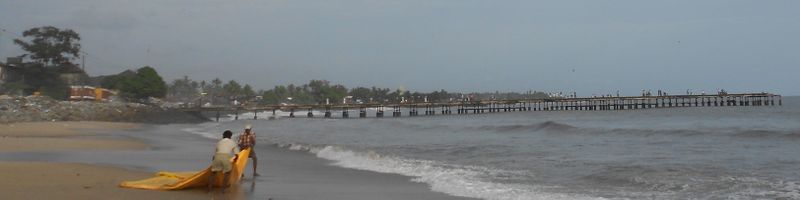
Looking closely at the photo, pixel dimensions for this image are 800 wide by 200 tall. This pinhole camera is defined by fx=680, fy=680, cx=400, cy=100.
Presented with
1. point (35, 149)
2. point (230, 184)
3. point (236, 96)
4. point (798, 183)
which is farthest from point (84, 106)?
point (236, 96)

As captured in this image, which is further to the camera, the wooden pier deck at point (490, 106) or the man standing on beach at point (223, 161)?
the wooden pier deck at point (490, 106)

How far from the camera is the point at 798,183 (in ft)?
34.1

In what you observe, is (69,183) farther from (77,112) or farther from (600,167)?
(77,112)

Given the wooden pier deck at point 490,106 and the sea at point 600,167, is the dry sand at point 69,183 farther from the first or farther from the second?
the wooden pier deck at point 490,106

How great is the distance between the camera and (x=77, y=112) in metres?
47.4

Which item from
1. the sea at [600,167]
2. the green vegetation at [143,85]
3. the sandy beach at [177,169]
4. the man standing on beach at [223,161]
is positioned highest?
the green vegetation at [143,85]

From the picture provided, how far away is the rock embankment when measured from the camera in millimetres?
42119

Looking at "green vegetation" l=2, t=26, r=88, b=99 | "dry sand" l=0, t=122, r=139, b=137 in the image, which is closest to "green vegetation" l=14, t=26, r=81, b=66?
"green vegetation" l=2, t=26, r=88, b=99

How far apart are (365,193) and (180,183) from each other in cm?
245

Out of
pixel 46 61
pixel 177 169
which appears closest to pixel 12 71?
pixel 46 61

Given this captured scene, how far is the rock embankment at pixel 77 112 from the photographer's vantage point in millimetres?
42119

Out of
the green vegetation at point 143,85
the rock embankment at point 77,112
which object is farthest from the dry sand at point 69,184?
the green vegetation at point 143,85

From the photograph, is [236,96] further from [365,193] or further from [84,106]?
[365,193]

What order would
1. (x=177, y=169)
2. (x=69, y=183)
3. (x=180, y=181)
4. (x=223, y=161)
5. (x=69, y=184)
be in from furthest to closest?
(x=177, y=169) → (x=69, y=183) → (x=69, y=184) → (x=180, y=181) → (x=223, y=161)
